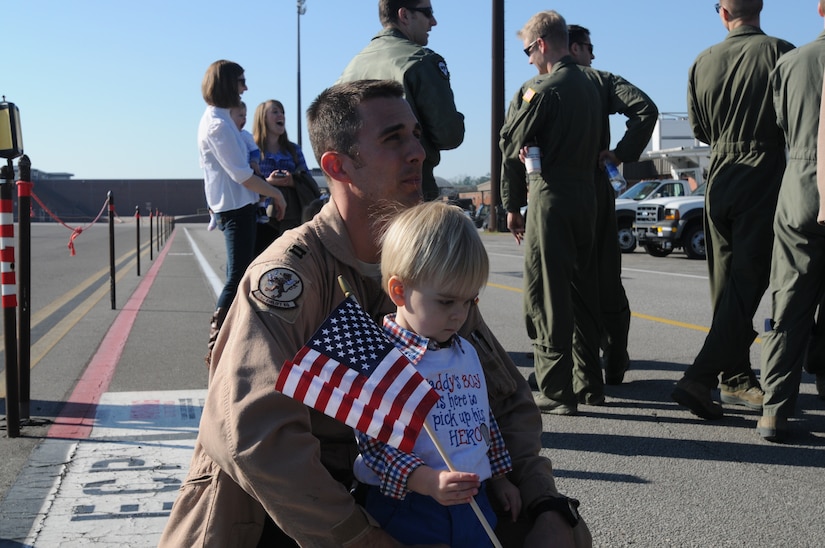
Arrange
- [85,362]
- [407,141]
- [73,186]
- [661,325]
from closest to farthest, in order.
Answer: [407,141], [85,362], [661,325], [73,186]

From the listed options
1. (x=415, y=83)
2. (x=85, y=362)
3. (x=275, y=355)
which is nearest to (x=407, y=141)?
(x=275, y=355)

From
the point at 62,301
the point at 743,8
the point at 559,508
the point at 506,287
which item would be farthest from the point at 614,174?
the point at 62,301

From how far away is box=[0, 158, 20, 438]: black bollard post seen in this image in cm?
464

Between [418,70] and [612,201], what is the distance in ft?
5.78

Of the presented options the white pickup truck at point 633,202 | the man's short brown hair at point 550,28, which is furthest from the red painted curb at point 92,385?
the white pickup truck at point 633,202

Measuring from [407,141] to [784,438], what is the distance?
Answer: 9.66 ft

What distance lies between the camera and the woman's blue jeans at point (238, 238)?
6430 millimetres

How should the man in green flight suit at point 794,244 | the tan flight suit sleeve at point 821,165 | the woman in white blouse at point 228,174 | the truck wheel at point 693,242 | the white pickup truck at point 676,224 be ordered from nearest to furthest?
the tan flight suit sleeve at point 821,165 < the man in green flight suit at point 794,244 < the woman in white blouse at point 228,174 < the white pickup truck at point 676,224 < the truck wheel at point 693,242

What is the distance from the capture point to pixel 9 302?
482cm

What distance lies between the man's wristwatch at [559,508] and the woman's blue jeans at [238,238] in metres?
4.34

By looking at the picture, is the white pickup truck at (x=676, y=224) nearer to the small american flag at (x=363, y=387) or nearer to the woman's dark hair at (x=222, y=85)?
the woman's dark hair at (x=222, y=85)

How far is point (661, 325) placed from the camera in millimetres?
A: 8664

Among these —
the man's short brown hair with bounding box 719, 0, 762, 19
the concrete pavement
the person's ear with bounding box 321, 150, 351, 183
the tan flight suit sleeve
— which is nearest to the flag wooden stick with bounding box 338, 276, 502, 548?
the person's ear with bounding box 321, 150, 351, 183

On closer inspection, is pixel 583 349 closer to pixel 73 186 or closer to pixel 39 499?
pixel 39 499
